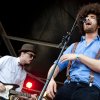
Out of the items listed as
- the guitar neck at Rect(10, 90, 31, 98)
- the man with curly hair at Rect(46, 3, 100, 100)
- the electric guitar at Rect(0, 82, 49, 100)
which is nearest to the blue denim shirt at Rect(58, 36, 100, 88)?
the man with curly hair at Rect(46, 3, 100, 100)

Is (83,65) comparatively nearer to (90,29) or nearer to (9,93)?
(90,29)

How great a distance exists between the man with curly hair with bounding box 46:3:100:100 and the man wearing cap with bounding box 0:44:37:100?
157cm

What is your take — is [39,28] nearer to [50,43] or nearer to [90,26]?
[50,43]

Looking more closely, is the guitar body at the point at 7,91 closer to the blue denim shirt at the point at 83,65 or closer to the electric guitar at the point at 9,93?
the electric guitar at the point at 9,93

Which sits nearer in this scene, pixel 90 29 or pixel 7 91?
pixel 90 29

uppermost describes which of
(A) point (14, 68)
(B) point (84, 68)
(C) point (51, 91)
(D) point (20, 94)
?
(A) point (14, 68)

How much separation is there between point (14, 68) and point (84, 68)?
1.91 metres

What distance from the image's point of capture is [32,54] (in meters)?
4.39

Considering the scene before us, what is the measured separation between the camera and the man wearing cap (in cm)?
425

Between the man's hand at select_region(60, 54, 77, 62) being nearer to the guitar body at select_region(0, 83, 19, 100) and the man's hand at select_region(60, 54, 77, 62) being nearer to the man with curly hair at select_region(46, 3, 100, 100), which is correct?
the man with curly hair at select_region(46, 3, 100, 100)

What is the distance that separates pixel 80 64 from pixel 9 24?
3.47m

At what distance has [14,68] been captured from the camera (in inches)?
171

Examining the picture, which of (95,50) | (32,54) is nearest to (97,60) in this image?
(95,50)

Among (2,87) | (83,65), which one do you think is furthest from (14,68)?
(83,65)
